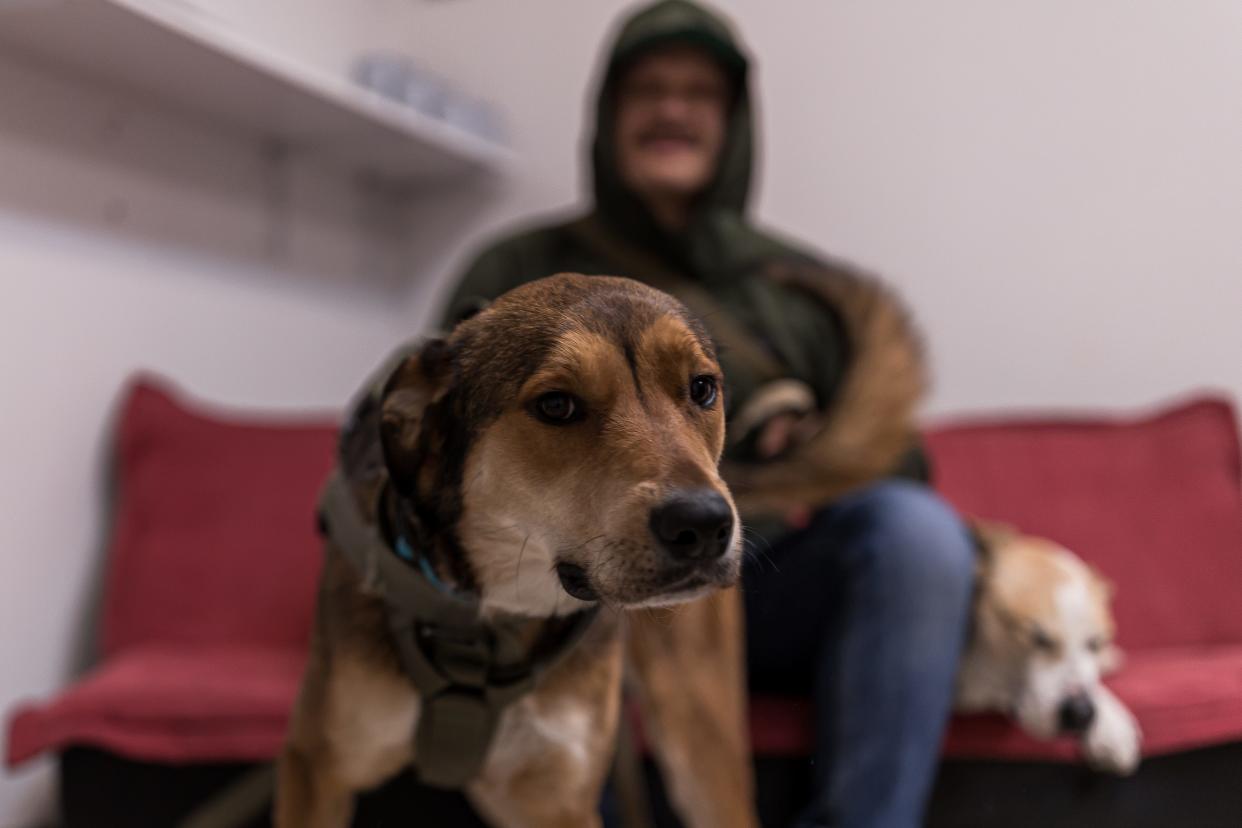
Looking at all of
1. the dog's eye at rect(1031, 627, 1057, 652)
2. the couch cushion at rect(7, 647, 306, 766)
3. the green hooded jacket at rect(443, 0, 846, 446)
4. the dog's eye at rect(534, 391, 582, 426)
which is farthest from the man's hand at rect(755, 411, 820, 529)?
the couch cushion at rect(7, 647, 306, 766)

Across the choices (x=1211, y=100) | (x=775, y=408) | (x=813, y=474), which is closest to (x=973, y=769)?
(x=813, y=474)

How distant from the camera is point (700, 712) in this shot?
2.97ft

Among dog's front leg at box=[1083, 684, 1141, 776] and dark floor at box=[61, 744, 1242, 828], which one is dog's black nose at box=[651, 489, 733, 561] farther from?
dog's front leg at box=[1083, 684, 1141, 776]

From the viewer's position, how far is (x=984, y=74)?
4.76ft

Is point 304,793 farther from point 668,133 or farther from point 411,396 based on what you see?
point 668,133

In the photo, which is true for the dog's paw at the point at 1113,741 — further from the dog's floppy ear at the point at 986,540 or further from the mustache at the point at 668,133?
the mustache at the point at 668,133

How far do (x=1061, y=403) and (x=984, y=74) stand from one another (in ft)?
2.18

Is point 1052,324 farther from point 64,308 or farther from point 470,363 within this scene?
point 64,308

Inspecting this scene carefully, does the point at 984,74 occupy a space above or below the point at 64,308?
above

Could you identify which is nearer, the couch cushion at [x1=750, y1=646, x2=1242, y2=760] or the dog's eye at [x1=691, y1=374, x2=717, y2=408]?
the dog's eye at [x1=691, y1=374, x2=717, y2=408]

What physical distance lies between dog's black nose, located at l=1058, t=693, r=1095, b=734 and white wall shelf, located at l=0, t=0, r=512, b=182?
1.29 m

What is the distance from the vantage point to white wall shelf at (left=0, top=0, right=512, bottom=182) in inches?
49.3

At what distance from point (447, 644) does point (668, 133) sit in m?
0.72

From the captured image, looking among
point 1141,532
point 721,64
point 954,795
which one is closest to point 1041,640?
point 954,795
